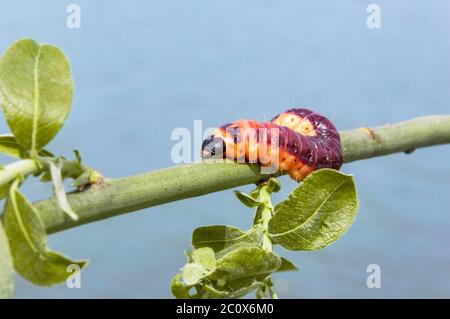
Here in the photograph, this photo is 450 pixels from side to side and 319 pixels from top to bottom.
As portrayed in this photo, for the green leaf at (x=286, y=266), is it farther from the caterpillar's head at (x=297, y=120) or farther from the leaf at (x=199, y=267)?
the caterpillar's head at (x=297, y=120)

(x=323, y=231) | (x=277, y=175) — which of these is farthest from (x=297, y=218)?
(x=277, y=175)

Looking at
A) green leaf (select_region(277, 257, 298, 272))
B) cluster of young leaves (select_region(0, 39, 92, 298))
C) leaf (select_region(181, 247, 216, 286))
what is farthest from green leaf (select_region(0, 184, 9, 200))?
green leaf (select_region(277, 257, 298, 272))

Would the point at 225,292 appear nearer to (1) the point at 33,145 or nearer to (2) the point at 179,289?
(2) the point at 179,289

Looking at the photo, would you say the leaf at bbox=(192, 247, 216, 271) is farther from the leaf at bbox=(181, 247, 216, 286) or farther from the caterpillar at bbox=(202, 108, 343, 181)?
the caterpillar at bbox=(202, 108, 343, 181)

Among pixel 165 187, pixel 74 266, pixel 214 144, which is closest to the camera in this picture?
pixel 74 266
